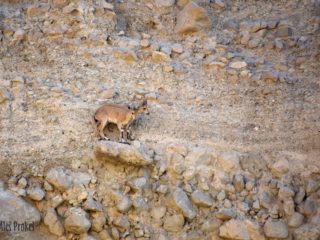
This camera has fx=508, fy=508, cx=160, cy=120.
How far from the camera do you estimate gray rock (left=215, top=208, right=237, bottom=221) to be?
Result: 28.4 feet

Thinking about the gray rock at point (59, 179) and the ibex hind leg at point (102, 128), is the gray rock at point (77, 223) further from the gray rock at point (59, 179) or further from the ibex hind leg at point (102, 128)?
the ibex hind leg at point (102, 128)

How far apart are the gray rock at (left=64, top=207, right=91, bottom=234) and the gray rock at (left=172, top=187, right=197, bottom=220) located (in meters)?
1.56

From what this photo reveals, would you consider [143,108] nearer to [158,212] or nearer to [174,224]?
[158,212]

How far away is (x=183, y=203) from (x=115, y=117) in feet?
7.04

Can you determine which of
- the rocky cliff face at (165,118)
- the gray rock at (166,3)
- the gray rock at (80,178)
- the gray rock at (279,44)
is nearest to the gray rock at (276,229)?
the rocky cliff face at (165,118)

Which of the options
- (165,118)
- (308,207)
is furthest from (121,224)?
(308,207)

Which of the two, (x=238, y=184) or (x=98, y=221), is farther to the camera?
(x=238, y=184)

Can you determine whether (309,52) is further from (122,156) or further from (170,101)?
(122,156)

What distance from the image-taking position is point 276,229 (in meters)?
8.44

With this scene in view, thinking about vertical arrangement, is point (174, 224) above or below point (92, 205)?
below

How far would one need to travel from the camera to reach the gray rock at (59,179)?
8688 mm

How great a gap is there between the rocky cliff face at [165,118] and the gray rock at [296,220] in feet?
0.08

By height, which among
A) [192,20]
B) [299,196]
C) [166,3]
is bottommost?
[299,196]

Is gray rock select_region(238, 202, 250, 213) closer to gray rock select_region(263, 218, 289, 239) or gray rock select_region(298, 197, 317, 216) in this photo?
gray rock select_region(263, 218, 289, 239)
